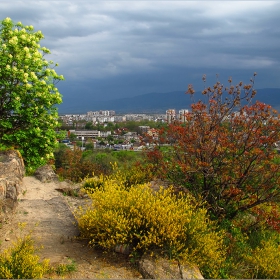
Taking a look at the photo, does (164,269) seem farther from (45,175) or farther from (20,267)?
(45,175)

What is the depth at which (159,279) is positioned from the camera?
536 centimetres

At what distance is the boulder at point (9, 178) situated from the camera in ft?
23.0

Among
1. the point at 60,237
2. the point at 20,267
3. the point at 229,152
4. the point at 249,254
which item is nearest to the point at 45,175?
the point at 60,237

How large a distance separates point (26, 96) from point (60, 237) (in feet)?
15.1

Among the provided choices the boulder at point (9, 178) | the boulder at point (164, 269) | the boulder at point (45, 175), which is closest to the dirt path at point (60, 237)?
the boulder at point (164, 269)

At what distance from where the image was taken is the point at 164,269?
5.62 m

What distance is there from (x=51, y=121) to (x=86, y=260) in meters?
5.63

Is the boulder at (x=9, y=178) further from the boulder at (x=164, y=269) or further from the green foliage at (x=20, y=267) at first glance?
the boulder at (x=164, y=269)

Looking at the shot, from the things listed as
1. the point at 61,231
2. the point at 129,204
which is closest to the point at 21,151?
the point at 61,231

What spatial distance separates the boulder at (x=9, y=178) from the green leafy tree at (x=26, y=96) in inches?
26.9

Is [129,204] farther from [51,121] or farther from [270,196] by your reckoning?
[51,121]

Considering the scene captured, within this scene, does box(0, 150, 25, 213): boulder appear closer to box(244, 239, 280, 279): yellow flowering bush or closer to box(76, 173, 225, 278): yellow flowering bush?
box(76, 173, 225, 278): yellow flowering bush

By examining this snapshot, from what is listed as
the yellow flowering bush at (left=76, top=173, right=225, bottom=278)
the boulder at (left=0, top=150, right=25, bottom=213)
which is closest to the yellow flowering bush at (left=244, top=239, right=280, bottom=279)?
the yellow flowering bush at (left=76, top=173, right=225, bottom=278)

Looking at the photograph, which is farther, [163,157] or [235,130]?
[163,157]
